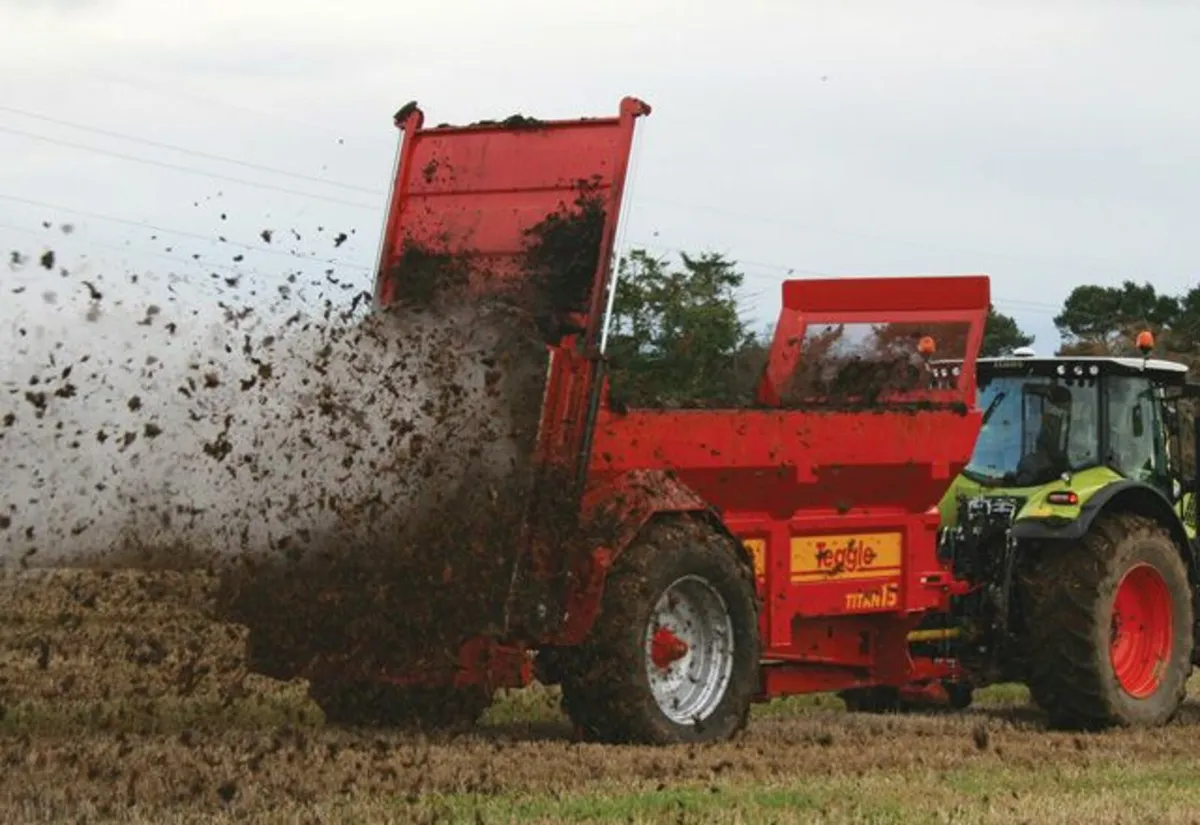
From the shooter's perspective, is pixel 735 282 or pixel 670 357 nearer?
pixel 670 357

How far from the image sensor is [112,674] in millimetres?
11914

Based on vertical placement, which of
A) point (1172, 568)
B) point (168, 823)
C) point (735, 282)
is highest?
point (735, 282)

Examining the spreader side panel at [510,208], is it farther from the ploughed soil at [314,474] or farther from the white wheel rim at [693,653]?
the white wheel rim at [693,653]

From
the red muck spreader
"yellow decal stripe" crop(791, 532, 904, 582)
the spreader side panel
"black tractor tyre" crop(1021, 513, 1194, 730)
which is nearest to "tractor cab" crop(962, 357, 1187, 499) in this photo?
"black tractor tyre" crop(1021, 513, 1194, 730)

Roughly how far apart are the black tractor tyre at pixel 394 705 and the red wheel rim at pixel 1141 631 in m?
3.56

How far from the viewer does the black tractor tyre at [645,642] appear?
986 cm

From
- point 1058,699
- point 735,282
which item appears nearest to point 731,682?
point 1058,699

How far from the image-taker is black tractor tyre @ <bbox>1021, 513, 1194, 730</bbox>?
11820 mm

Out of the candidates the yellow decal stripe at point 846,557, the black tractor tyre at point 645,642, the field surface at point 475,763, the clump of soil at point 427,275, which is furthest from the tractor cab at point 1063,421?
the clump of soil at point 427,275

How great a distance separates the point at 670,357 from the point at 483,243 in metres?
1.28

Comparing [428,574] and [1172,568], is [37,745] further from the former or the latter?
[1172,568]

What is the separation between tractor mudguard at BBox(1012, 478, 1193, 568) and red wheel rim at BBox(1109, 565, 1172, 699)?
1.06ft

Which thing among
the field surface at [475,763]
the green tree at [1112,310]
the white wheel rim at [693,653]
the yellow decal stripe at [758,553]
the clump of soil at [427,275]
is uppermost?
the green tree at [1112,310]

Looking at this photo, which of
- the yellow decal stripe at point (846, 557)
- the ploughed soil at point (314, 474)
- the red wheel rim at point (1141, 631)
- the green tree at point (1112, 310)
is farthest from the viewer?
the green tree at point (1112, 310)
